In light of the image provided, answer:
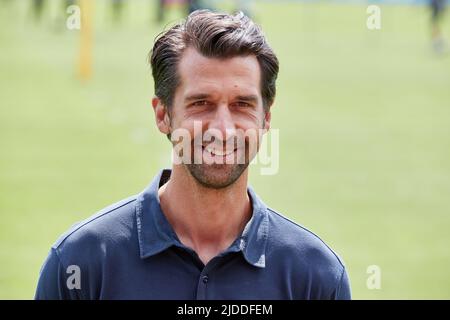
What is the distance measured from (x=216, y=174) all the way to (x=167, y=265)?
1.23ft

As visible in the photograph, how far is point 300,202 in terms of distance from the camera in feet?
40.7

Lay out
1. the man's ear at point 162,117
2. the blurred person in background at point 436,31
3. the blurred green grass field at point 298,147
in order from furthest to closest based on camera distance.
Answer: the blurred person in background at point 436,31
the blurred green grass field at point 298,147
the man's ear at point 162,117

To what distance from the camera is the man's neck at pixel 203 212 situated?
154 inches

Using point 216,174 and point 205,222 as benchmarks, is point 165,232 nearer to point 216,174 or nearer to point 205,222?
point 205,222

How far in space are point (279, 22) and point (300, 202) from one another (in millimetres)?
18859

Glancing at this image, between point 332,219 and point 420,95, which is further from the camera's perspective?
point 420,95

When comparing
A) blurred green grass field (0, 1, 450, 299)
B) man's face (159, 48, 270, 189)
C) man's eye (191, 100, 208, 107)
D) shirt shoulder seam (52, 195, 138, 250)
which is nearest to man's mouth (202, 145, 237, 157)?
man's face (159, 48, 270, 189)

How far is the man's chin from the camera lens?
148 inches

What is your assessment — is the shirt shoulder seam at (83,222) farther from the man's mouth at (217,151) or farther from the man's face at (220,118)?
the man's mouth at (217,151)

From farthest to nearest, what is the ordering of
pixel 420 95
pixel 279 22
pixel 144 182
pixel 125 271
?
pixel 279 22
pixel 420 95
pixel 144 182
pixel 125 271

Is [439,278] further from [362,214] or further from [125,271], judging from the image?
[125,271]

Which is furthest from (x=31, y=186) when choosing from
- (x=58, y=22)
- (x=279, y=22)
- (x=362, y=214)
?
(x=279, y=22)

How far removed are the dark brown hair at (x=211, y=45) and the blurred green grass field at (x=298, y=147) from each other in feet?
18.5

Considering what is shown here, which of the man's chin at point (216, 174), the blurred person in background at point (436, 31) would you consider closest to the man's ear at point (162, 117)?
the man's chin at point (216, 174)
